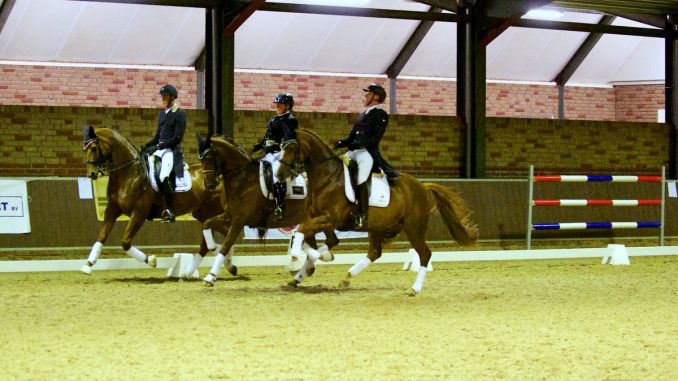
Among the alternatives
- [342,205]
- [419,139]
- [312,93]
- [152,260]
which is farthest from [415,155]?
[342,205]

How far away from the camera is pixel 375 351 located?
7.25 meters

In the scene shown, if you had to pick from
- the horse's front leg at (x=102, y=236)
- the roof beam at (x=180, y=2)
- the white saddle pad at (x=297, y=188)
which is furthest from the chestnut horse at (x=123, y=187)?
the roof beam at (x=180, y=2)

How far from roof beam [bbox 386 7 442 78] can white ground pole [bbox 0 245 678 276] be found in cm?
613

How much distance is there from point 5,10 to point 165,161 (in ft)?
21.6

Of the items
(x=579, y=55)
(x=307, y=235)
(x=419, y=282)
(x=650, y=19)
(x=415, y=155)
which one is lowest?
(x=419, y=282)

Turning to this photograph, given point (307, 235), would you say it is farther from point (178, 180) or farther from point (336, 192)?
point (178, 180)

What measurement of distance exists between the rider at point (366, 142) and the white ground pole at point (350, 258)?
2991 mm

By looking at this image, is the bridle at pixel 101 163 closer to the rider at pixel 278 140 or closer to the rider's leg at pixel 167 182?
the rider's leg at pixel 167 182

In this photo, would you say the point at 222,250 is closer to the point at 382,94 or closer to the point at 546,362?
the point at 382,94

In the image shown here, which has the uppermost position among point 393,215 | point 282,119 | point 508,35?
point 508,35

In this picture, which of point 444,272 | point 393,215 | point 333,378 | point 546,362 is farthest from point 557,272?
point 333,378

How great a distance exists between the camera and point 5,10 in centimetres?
1709

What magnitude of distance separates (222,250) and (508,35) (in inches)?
464

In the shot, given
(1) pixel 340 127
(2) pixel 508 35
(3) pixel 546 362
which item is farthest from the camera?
(2) pixel 508 35
